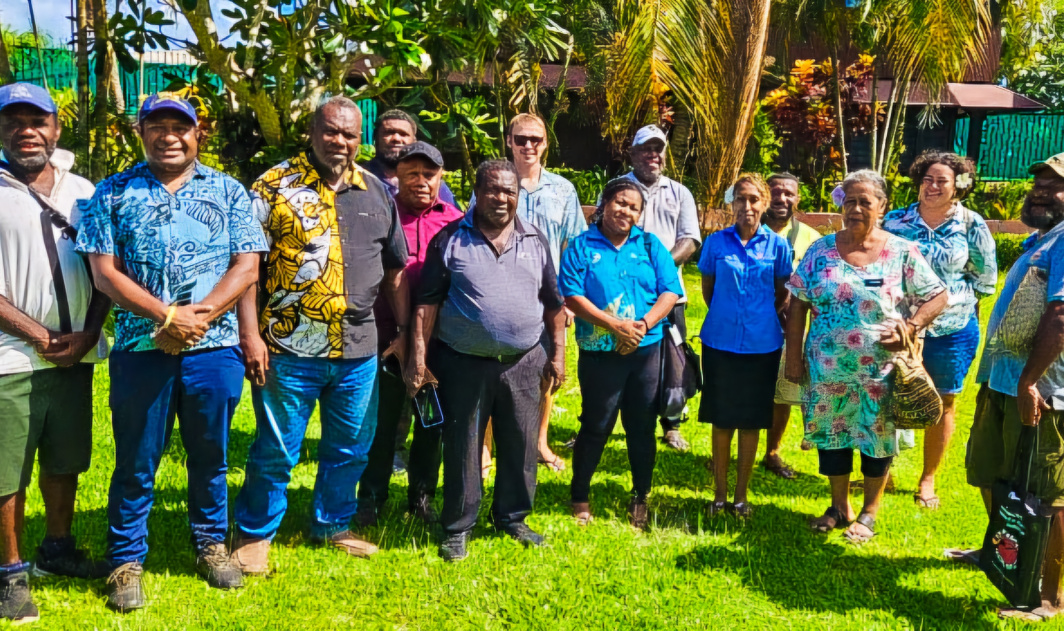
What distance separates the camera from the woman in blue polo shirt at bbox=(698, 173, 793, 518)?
527 cm

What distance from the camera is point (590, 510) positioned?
537cm

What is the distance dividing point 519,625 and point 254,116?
164 inches

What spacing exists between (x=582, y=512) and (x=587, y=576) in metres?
0.74

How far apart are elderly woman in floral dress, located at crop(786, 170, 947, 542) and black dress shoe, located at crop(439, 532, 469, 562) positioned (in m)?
1.89

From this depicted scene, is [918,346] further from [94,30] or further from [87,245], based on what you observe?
[94,30]

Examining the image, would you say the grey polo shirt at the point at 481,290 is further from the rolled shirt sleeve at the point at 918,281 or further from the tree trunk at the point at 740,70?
the tree trunk at the point at 740,70

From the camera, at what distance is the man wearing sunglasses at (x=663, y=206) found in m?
5.95

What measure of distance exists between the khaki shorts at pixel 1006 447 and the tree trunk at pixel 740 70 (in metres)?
2.97

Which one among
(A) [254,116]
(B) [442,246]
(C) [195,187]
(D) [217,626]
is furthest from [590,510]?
(A) [254,116]

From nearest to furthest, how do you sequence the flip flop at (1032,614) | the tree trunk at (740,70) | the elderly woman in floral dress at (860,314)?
1. the flip flop at (1032,614)
2. the elderly woman in floral dress at (860,314)
3. the tree trunk at (740,70)

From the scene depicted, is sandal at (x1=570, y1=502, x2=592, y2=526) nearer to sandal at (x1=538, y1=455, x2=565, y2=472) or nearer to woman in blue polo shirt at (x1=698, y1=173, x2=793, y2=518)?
woman in blue polo shirt at (x1=698, y1=173, x2=793, y2=518)

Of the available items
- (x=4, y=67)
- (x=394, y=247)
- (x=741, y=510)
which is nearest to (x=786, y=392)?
(x=741, y=510)

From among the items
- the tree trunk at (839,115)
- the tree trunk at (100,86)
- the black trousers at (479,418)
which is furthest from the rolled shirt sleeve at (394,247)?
the tree trunk at (839,115)

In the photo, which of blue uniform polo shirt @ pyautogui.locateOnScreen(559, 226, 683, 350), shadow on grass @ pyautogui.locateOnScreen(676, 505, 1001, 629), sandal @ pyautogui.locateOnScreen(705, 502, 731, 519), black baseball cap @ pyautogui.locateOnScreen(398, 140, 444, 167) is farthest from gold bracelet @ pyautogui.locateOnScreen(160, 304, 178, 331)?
sandal @ pyautogui.locateOnScreen(705, 502, 731, 519)
